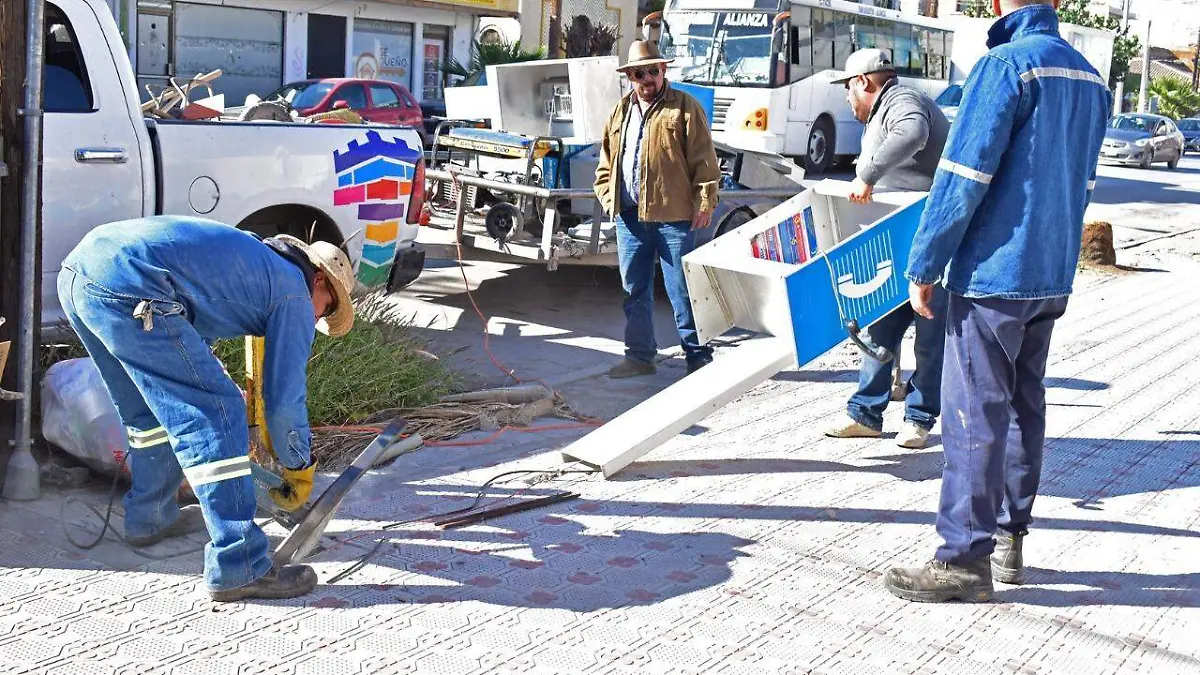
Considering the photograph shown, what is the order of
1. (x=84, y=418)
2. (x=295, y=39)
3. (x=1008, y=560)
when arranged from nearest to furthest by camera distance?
(x=1008, y=560), (x=84, y=418), (x=295, y=39)

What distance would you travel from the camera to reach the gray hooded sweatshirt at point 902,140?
19.7ft

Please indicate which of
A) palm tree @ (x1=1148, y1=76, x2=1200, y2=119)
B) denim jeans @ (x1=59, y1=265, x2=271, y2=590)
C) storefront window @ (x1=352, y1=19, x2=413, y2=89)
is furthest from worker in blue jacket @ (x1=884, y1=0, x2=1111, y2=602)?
palm tree @ (x1=1148, y1=76, x2=1200, y2=119)

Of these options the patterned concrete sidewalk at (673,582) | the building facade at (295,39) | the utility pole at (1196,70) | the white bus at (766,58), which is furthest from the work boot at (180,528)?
the utility pole at (1196,70)

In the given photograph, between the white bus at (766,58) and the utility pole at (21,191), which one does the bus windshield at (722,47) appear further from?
the utility pole at (21,191)

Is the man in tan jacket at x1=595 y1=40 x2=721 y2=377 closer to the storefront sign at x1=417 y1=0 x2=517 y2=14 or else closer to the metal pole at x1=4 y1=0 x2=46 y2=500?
the metal pole at x1=4 y1=0 x2=46 y2=500

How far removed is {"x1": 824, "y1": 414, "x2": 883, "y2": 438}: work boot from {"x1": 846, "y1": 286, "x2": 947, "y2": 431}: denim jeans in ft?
0.07

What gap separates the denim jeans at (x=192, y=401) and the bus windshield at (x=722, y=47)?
705 inches

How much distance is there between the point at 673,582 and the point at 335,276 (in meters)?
1.52

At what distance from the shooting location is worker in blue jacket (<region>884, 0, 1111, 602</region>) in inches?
163

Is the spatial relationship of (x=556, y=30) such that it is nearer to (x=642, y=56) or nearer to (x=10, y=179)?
(x=642, y=56)

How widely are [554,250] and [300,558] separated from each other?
4660 millimetres

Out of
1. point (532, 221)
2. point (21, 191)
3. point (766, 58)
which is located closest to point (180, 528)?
point (21, 191)

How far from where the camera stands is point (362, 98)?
20562 millimetres

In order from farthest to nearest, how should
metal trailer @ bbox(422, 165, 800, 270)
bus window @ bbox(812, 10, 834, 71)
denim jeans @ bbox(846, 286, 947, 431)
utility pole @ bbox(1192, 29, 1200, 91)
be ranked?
1. utility pole @ bbox(1192, 29, 1200, 91)
2. bus window @ bbox(812, 10, 834, 71)
3. metal trailer @ bbox(422, 165, 800, 270)
4. denim jeans @ bbox(846, 286, 947, 431)
